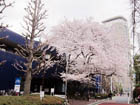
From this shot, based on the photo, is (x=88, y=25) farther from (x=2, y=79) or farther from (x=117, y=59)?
(x=2, y=79)

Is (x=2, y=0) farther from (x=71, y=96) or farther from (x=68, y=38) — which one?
(x=71, y=96)

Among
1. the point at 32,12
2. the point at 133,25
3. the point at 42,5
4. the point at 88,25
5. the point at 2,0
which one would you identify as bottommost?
the point at 133,25

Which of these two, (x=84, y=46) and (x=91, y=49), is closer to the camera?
(x=84, y=46)

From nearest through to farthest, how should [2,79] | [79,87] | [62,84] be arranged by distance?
[2,79]
[79,87]
[62,84]

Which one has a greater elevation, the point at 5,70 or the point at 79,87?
the point at 5,70

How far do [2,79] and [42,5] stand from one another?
1243 centimetres

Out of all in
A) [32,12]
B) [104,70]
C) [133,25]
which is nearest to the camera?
[133,25]

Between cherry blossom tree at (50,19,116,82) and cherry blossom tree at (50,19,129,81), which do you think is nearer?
cherry blossom tree at (50,19,116,82)

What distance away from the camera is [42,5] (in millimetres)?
13406

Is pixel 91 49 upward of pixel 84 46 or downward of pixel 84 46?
downward

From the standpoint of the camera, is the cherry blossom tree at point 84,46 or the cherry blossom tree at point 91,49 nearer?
the cherry blossom tree at point 84,46

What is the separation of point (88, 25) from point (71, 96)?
11595 mm

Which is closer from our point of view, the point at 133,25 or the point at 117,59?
the point at 133,25

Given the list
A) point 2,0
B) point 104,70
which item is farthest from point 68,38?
Result: point 2,0
